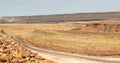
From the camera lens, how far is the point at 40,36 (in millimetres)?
90000

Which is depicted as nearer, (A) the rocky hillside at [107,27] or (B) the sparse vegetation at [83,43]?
(B) the sparse vegetation at [83,43]

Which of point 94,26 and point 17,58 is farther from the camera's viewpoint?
point 94,26

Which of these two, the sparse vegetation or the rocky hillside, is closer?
the sparse vegetation

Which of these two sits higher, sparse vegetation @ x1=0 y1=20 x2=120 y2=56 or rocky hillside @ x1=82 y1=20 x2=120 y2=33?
sparse vegetation @ x1=0 y1=20 x2=120 y2=56

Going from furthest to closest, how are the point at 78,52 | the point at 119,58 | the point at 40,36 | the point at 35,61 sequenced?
1. the point at 40,36
2. the point at 78,52
3. the point at 119,58
4. the point at 35,61

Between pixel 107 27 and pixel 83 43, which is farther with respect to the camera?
pixel 107 27

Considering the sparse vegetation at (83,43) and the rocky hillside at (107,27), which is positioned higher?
the sparse vegetation at (83,43)

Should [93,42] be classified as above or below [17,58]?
below

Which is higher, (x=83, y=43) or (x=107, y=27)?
(x=83, y=43)

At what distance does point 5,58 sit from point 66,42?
4463 centimetres

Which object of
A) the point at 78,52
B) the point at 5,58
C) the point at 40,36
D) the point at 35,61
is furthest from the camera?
the point at 40,36

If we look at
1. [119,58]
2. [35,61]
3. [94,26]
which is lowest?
[94,26]

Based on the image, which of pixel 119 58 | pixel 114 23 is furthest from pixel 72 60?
pixel 114 23

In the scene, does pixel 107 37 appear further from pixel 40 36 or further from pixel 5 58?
pixel 5 58
